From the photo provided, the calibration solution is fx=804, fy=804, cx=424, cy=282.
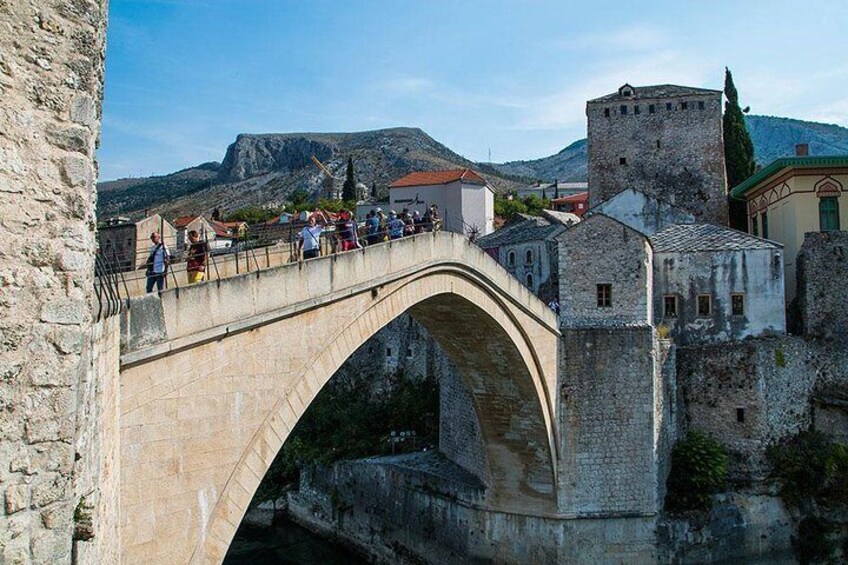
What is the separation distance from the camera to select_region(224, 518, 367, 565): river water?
22156 millimetres

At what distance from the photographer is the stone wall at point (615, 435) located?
1773 centimetres

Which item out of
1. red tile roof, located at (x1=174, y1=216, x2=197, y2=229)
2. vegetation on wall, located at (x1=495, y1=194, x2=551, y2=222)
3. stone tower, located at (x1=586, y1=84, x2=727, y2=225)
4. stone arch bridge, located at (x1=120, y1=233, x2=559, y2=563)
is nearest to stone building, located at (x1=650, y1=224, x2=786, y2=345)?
stone arch bridge, located at (x1=120, y1=233, x2=559, y2=563)

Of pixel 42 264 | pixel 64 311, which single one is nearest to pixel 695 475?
pixel 64 311

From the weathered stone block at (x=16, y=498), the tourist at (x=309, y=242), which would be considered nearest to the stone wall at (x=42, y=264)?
the weathered stone block at (x=16, y=498)

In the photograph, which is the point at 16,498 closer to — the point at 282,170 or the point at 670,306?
the point at 670,306

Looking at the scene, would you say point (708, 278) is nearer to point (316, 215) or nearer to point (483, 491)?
point (483, 491)

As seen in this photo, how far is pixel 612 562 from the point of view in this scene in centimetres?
1758

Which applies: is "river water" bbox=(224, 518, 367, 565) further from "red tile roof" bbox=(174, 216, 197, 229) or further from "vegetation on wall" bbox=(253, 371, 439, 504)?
"red tile roof" bbox=(174, 216, 197, 229)

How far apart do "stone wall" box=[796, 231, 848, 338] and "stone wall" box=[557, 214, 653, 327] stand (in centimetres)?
550

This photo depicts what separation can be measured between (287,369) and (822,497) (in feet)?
50.0

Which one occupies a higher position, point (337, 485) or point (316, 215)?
point (316, 215)

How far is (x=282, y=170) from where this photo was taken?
4225 inches

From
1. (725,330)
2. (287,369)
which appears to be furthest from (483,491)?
(287,369)

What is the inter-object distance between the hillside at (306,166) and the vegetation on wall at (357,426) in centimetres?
5168
